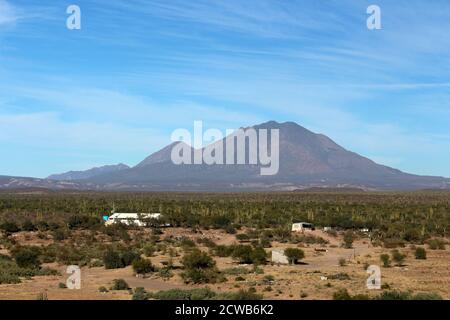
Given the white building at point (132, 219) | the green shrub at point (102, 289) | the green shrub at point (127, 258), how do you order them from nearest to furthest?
the green shrub at point (102, 289)
the green shrub at point (127, 258)
the white building at point (132, 219)

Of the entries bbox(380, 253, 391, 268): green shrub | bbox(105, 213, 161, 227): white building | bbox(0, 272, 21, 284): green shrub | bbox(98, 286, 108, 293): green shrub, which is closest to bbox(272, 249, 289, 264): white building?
bbox(380, 253, 391, 268): green shrub

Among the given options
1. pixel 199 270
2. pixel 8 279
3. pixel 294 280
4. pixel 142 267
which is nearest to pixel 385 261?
pixel 294 280

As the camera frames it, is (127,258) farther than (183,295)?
Yes

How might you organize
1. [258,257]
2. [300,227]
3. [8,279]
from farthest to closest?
1. [300,227]
2. [258,257]
3. [8,279]

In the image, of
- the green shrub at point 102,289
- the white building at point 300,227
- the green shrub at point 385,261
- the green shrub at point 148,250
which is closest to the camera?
the green shrub at point 102,289

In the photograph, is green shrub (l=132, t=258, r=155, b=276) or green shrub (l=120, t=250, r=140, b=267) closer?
green shrub (l=132, t=258, r=155, b=276)

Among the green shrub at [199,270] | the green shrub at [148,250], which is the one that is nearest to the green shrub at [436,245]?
the green shrub at [199,270]

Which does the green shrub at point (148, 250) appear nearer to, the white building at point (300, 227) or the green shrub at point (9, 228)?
the green shrub at point (9, 228)

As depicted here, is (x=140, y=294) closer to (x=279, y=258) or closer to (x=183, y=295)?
(x=183, y=295)

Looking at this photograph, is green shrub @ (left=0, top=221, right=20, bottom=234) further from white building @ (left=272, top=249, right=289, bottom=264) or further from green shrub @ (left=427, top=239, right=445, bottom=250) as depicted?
green shrub @ (left=427, top=239, right=445, bottom=250)
